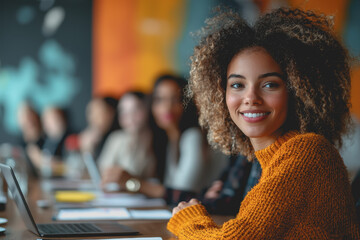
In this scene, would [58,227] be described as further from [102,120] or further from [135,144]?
[102,120]

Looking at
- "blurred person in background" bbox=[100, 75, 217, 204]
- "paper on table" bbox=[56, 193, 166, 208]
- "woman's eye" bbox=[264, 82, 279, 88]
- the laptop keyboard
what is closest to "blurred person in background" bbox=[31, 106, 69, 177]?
"blurred person in background" bbox=[100, 75, 217, 204]

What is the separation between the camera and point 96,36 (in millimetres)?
6223

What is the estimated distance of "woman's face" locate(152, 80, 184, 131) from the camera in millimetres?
3141

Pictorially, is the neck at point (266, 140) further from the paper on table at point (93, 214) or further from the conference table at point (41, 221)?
the paper on table at point (93, 214)

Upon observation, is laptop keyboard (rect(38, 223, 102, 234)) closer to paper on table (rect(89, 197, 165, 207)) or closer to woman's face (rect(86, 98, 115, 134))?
paper on table (rect(89, 197, 165, 207))

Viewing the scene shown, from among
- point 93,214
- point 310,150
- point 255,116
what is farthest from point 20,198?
point 310,150

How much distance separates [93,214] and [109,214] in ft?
0.20

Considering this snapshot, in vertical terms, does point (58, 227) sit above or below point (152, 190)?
below

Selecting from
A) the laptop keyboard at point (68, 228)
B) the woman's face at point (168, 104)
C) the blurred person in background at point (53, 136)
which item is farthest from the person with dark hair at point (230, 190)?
the blurred person in background at point (53, 136)

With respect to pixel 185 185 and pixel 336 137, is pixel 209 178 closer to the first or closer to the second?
pixel 185 185

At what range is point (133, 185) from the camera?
96.9 inches

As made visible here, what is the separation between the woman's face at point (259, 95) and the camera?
1336 mm

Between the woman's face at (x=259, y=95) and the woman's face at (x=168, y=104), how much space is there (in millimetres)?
1725

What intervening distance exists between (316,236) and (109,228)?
2.19 ft
